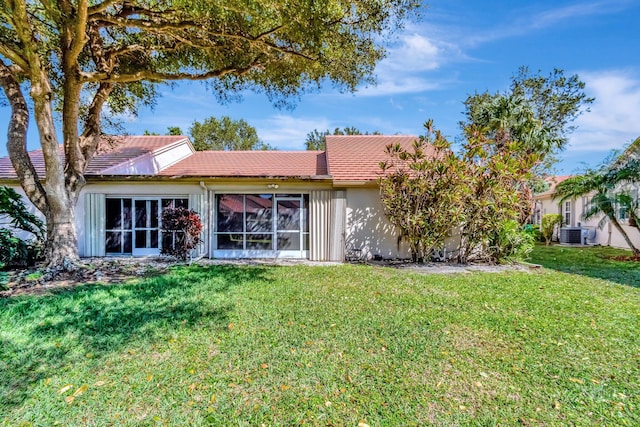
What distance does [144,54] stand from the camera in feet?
36.3

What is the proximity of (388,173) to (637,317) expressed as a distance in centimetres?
784

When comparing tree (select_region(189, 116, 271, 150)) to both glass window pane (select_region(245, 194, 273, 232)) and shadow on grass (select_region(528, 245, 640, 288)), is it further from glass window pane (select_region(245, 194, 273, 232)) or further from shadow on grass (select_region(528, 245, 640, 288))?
shadow on grass (select_region(528, 245, 640, 288))

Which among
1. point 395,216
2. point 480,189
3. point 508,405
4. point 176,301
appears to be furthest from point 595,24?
point 176,301

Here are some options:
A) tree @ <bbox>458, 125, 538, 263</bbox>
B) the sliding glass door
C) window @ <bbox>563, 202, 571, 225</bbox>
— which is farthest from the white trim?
window @ <bbox>563, 202, 571, 225</bbox>

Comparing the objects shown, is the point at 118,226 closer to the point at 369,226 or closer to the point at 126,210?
the point at 126,210

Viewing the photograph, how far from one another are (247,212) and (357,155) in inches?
232

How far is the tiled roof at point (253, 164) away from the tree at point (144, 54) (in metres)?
3.73

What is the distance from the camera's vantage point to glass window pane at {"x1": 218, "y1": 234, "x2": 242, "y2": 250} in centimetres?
1300

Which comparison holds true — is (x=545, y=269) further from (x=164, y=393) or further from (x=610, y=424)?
(x=164, y=393)

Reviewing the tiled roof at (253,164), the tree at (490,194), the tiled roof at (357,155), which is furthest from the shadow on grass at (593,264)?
the tiled roof at (253,164)

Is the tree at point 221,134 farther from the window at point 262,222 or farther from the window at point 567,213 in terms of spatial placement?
the window at point 567,213

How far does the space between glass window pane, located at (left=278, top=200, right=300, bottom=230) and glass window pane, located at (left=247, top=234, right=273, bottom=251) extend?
0.71 metres

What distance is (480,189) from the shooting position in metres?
10.7

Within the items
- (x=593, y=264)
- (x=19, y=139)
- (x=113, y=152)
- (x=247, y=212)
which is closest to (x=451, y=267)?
(x=593, y=264)
